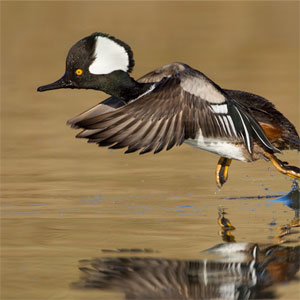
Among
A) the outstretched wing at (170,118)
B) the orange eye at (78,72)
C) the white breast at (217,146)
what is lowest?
the white breast at (217,146)

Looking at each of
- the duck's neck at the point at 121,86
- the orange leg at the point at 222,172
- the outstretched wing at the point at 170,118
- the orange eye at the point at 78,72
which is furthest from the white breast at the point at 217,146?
the orange eye at the point at 78,72

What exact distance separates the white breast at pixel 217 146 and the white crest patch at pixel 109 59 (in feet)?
3.27

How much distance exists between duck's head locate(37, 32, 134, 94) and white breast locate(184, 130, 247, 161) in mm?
953

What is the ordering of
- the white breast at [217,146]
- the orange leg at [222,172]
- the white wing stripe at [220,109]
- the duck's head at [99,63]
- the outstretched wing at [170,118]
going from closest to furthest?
1. the outstretched wing at [170,118]
2. the white wing stripe at [220,109]
3. the white breast at [217,146]
4. the duck's head at [99,63]
5. the orange leg at [222,172]

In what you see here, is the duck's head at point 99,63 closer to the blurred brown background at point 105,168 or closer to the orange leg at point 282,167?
the blurred brown background at point 105,168

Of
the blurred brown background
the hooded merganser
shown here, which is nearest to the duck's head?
the hooded merganser

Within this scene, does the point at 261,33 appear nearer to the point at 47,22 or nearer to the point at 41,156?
the point at 47,22

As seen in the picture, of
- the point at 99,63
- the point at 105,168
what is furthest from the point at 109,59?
the point at 105,168

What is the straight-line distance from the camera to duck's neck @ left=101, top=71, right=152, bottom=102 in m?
8.46

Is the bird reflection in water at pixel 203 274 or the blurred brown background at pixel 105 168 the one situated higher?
the blurred brown background at pixel 105 168

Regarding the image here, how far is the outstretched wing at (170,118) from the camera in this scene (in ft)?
23.5

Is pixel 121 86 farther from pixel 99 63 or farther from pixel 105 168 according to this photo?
pixel 105 168

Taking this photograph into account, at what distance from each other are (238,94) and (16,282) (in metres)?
3.78

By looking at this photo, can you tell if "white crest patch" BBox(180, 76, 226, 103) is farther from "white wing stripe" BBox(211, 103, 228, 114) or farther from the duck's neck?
the duck's neck
